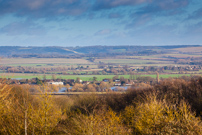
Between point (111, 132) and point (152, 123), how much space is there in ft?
11.8

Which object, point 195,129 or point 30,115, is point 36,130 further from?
point 195,129

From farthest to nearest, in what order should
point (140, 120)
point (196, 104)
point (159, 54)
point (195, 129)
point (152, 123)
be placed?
1. point (159, 54)
2. point (196, 104)
3. point (140, 120)
4. point (152, 123)
5. point (195, 129)

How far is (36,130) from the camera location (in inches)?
555

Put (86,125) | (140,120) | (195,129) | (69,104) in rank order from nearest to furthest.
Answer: (195,129), (86,125), (140,120), (69,104)

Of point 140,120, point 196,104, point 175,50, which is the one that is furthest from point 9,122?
point 175,50

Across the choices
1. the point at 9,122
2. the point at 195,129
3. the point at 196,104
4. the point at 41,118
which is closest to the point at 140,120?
the point at 195,129

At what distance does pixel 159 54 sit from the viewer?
190 metres

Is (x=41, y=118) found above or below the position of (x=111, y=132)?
above

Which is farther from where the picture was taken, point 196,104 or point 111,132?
point 196,104

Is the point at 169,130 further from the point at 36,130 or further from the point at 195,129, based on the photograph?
the point at 36,130

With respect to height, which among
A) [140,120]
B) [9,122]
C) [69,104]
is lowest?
[69,104]

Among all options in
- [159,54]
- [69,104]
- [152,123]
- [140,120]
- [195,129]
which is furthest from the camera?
[159,54]

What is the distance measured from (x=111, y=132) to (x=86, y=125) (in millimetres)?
1474

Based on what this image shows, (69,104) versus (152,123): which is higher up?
(152,123)
